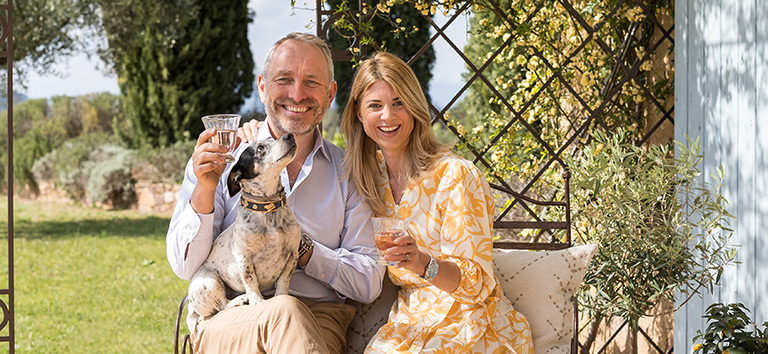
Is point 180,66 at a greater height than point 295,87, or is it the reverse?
point 180,66

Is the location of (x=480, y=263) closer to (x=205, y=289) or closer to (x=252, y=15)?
(x=205, y=289)

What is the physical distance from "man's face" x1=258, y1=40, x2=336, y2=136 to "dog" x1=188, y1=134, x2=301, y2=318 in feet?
1.23

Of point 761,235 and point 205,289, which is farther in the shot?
point 761,235

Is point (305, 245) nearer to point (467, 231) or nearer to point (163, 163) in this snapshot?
point (467, 231)

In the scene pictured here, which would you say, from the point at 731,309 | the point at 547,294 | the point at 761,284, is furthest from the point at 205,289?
the point at 761,284

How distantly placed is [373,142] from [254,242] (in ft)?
2.38

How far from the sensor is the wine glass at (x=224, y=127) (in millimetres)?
2320

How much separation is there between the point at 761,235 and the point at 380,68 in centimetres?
170

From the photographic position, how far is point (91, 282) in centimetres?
846

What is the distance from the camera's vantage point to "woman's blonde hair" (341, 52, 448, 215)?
2.82 m

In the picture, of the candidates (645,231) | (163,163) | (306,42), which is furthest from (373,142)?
(163,163)

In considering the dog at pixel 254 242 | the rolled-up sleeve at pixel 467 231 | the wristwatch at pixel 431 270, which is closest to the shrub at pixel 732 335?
the rolled-up sleeve at pixel 467 231

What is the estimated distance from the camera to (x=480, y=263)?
266 cm

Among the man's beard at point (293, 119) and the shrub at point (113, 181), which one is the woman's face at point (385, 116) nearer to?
the man's beard at point (293, 119)
